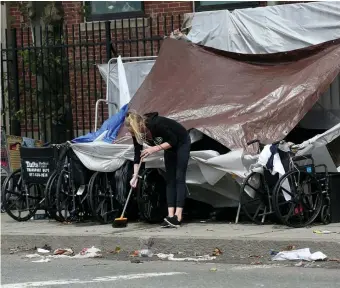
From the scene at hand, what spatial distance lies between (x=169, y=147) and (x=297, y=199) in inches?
71.0

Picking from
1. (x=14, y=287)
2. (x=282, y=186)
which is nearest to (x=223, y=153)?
(x=282, y=186)

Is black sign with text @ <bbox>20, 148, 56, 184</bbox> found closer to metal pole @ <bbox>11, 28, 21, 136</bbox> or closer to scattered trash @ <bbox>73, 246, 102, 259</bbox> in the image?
scattered trash @ <bbox>73, 246, 102, 259</bbox>

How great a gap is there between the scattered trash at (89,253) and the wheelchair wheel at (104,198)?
1232 mm

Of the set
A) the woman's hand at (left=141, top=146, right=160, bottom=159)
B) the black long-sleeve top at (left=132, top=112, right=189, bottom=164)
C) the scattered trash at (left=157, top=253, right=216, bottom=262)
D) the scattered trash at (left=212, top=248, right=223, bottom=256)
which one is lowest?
the scattered trash at (left=157, top=253, right=216, bottom=262)

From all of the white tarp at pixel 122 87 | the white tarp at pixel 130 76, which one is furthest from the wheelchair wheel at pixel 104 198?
the white tarp at pixel 130 76

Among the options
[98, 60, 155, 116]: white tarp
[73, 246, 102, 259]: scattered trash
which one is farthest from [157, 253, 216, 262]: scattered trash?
[98, 60, 155, 116]: white tarp

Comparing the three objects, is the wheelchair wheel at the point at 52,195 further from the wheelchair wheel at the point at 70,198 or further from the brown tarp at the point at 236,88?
the brown tarp at the point at 236,88

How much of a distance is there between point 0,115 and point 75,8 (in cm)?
291

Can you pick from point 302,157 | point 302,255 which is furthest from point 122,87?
point 302,255

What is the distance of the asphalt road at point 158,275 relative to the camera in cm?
707

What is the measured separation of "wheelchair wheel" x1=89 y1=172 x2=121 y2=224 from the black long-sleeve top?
3.40 ft

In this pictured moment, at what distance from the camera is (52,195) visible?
11.1 m

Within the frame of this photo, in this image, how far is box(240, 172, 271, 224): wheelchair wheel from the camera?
991cm

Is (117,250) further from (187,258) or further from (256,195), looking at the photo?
(256,195)
